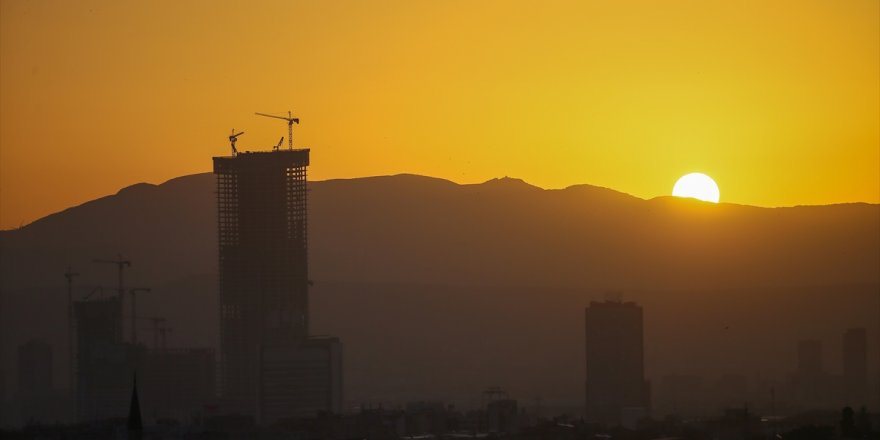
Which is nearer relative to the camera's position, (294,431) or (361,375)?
(294,431)

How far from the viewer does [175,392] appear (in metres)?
136

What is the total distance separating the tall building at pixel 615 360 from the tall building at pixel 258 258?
19.4 metres

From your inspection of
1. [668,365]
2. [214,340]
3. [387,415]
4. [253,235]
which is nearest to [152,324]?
[214,340]

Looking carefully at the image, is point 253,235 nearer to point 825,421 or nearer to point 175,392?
point 175,392

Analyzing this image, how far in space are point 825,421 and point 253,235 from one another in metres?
65.2

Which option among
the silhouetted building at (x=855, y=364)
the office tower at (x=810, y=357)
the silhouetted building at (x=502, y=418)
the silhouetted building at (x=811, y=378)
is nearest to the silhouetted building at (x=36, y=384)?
the silhouetted building at (x=502, y=418)

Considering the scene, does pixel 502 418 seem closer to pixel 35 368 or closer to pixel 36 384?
pixel 36 384

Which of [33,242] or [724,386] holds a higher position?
[33,242]

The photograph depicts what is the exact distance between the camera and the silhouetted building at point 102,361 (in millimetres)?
130875

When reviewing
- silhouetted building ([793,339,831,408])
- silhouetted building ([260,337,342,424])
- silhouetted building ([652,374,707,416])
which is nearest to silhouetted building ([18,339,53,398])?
silhouetted building ([260,337,342,424])

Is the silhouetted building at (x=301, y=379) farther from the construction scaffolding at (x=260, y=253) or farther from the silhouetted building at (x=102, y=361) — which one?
the construction scaffolding at (x=260, y=253)

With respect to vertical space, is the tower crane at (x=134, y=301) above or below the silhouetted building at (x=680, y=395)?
above

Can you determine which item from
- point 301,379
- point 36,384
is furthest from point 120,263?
point 301,379

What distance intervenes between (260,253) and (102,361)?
19145mm
